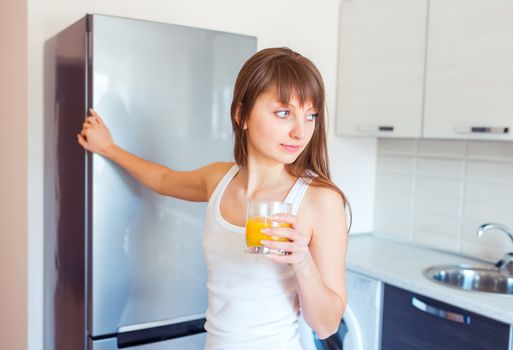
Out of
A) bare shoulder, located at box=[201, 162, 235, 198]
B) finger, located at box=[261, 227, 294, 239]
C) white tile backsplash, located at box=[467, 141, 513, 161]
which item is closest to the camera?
finger, located at box=[261, 227, 294, 239]

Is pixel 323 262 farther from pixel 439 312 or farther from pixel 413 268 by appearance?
pixel 413 268

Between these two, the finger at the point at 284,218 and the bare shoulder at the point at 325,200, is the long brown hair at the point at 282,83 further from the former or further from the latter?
the finger at the point at 284,218

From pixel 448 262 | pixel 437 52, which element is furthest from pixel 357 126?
pixel 448 262

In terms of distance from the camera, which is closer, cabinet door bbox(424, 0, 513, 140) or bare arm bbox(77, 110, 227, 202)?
bare arm bbox(77, 110, 227, 202)

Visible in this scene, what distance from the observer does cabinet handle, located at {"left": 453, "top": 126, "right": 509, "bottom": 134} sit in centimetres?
197

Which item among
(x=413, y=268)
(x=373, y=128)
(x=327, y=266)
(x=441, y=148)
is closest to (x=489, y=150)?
(x=441, y=148)

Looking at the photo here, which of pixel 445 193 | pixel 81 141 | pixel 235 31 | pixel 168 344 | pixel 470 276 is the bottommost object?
pixel 168 344

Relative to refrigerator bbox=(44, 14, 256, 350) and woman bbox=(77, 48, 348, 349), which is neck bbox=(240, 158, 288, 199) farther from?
refrigerator bbox=(44, 14, 256, 350)

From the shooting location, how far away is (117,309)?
1.67 metres

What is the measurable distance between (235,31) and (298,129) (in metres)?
1.37

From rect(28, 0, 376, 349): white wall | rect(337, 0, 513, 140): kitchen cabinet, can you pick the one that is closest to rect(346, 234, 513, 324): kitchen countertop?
rect(28, 0, 376, 349): white wall

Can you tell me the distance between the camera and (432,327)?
6.47ft

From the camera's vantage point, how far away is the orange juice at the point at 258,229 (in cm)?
102

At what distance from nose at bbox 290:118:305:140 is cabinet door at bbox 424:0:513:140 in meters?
1.13
